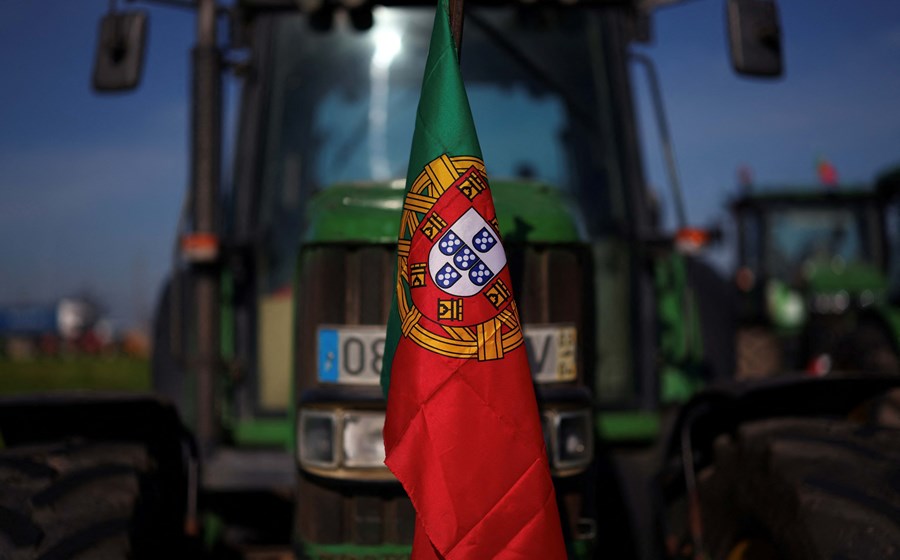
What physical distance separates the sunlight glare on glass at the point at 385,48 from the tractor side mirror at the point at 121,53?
0.81 meters

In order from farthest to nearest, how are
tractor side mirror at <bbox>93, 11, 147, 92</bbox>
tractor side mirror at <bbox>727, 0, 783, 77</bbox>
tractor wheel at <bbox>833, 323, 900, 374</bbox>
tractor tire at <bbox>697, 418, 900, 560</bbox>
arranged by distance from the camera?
1. tractor wheel at <bbox>833, 323, 900, 374</bbox>
2. tractor side mirror at <bbox>93, 11, 147, 92</bbox>
3. tractor side mirror at <bbox>727, 0, 783, 77</bbox>
4. tractor tire at <bbox>697, 418, 900, 560</bbox>

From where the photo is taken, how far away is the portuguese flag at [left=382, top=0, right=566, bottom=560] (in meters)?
1.97

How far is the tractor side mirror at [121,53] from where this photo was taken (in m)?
2.98

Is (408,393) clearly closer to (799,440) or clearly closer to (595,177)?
(799,440)

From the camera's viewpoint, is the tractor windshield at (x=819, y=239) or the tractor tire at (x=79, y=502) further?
the tractor windshield at (x=819, y=239)

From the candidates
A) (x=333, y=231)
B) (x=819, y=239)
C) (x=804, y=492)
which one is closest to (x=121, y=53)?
(x=333, y=231)

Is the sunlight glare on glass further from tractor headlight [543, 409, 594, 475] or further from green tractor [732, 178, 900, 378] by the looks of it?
green tractor [732, 178, 900, 378]

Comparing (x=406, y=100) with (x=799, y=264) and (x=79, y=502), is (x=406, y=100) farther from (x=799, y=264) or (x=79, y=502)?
(x=799, y=264)

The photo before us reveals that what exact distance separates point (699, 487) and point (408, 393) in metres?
1.23

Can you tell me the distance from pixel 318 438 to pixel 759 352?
10.5 metres

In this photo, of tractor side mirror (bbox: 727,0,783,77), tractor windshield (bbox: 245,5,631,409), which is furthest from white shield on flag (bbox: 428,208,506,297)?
tractor windshield (bbox: 245,5,631,409)

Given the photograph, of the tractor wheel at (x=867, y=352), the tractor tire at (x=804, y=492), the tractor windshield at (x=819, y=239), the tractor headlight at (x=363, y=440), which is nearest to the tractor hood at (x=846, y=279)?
the tractor windshield at (x=819, y=239)

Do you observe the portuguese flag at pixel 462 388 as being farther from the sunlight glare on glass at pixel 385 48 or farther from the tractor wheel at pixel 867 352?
the tractor wheel at pixel 867 352

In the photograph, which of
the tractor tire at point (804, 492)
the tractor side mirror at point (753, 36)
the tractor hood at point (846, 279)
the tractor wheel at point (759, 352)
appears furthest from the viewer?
the tractor wheel at point (759, 352)
